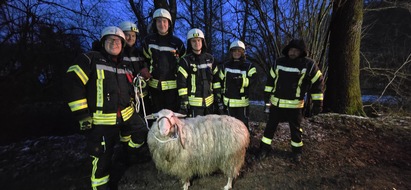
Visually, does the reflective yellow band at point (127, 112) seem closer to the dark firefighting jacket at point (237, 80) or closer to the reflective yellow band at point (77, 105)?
the reflective yellow band at point (77, 105)

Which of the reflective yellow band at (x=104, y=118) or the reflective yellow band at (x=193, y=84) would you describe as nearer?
the reflective yellow band at (x=104, y=118)

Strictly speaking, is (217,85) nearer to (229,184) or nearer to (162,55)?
(162,55)

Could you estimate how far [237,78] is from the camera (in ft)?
15.8

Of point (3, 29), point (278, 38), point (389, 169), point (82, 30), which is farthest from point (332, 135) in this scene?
point (3, 29)

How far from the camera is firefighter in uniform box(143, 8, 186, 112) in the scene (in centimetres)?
475

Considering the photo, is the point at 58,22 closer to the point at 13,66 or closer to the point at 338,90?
the point at 13,66

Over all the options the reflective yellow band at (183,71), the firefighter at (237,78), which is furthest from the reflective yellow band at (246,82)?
the reflective yellow band at (183,71)

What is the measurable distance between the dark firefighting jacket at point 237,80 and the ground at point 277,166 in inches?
48.8

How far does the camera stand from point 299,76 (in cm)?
450

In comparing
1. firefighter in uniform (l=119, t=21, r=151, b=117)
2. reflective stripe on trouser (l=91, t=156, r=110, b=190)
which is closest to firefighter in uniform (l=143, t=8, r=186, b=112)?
firefighter in uniform (l=119, t=21, r=151, b=117)

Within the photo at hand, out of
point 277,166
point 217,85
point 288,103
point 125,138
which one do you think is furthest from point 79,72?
point 277,166

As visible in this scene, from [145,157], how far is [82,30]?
653 centimetres

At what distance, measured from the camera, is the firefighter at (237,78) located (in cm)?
483

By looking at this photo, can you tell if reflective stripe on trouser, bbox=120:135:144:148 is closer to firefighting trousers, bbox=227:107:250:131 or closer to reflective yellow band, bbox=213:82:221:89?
reflective yellow band, bbox=213:82:221:89
